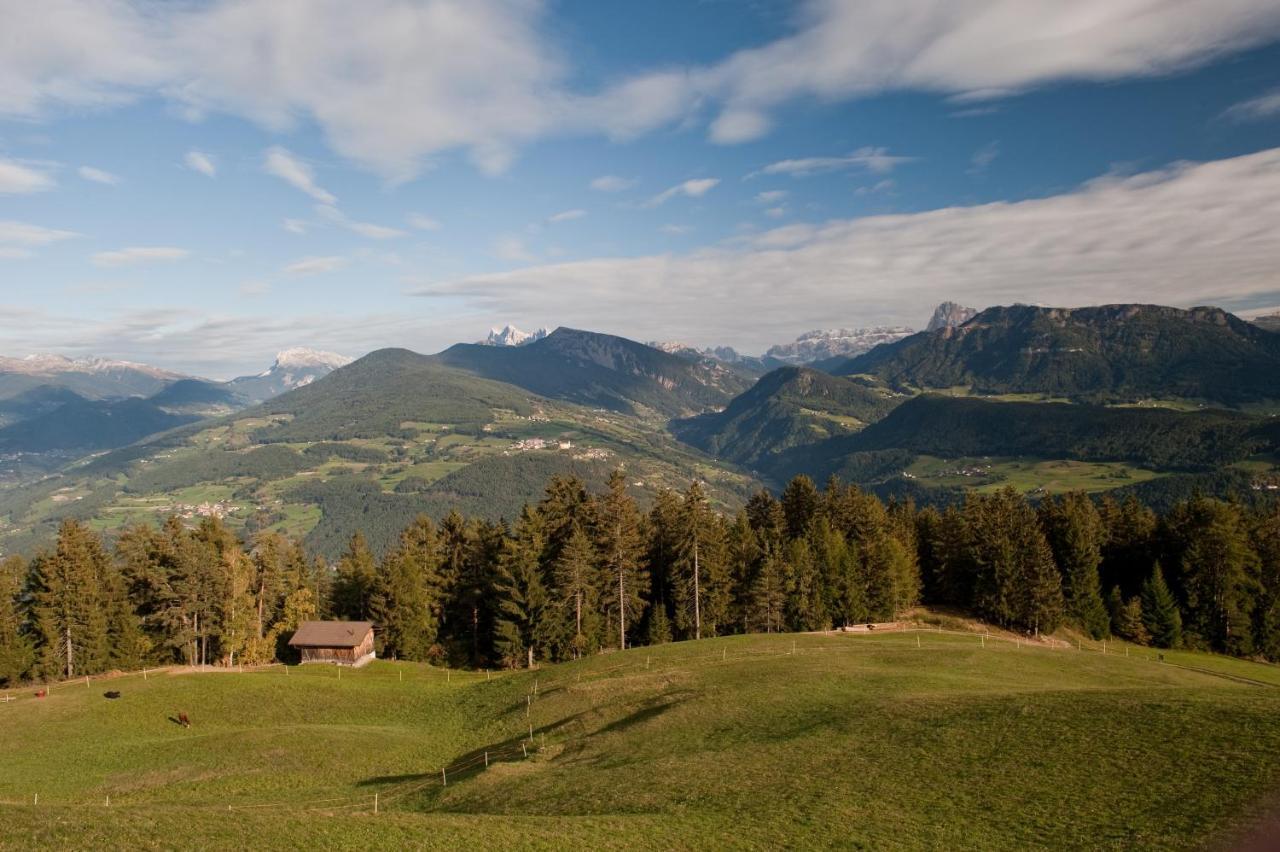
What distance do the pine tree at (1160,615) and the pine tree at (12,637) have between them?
133 m

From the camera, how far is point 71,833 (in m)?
23.1

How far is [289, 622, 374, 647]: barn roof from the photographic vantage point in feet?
244

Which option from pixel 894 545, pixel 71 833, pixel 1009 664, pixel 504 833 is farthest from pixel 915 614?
pixel 71 833

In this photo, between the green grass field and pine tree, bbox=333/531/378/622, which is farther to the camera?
pine tree, bbox=333/531/378/622

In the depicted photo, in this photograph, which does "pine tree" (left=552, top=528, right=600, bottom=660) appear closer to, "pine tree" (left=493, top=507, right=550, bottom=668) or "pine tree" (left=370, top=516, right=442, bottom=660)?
"pine tree" (left=493, top=507, right=550, bottom=668)

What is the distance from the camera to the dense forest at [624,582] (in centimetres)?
7369

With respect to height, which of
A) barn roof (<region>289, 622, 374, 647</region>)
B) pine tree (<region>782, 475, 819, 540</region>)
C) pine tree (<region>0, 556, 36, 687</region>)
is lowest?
barn roof (<region>289, 622, 374, 647</region>)

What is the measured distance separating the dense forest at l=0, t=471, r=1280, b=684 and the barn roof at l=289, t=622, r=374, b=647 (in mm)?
5457

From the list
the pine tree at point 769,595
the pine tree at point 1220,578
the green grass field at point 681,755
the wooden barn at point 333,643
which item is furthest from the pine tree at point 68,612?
the pine tree at point 1220,578

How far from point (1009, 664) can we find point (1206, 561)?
49.6m

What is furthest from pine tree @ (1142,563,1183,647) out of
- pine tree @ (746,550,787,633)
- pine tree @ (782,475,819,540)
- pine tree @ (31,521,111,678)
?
pine tree @ (31,521,111,678)

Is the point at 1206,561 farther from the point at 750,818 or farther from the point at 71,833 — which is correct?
the point at 71,833

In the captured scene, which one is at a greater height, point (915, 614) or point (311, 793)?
point (311, 793)

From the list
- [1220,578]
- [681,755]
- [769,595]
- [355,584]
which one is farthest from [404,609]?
[1220,578]
